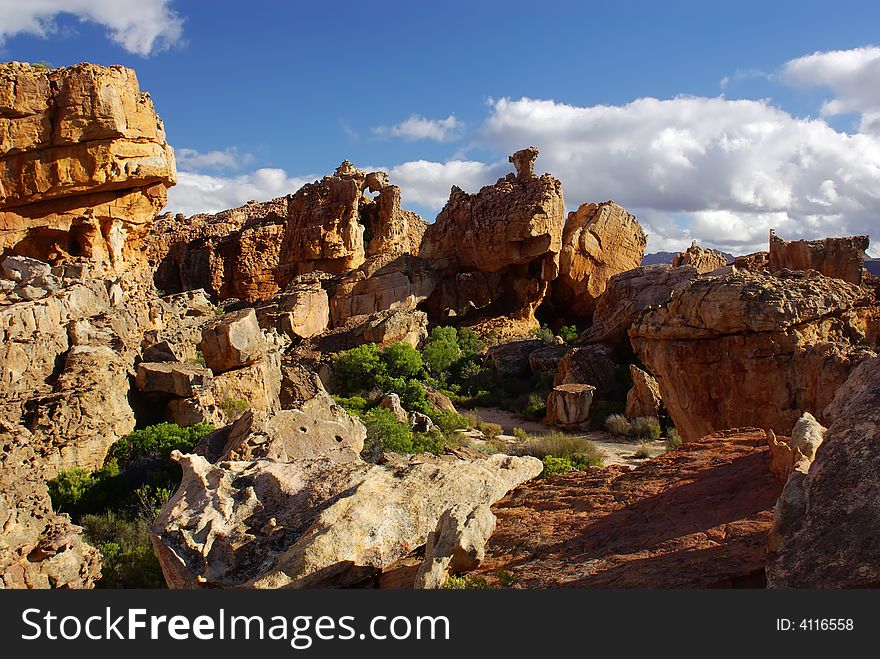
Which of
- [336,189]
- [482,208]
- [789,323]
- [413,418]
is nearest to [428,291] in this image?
[482,208]

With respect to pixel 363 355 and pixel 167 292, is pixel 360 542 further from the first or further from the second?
pixel 167 292

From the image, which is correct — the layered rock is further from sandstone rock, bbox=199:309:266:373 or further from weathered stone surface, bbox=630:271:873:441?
weathered stone surface, bbox=630:271:873:441

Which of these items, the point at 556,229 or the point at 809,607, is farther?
the point at 556,229

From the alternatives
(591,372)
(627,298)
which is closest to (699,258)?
(627,298)

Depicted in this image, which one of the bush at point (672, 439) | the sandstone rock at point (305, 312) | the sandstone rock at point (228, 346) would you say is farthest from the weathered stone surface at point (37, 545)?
the sandstone rock at point (305, 312)

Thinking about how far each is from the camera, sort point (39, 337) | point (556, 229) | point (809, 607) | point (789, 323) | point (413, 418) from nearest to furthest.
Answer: point (809, 607), point (789, 323), point (39, 337), point (413, 418), point (556, 229)

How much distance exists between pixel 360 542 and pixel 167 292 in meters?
31.1

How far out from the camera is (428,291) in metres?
25.1

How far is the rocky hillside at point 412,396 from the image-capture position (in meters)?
3.58

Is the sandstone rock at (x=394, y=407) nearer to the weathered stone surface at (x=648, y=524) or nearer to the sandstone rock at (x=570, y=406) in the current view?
the sandstone rock at (x=570, y=406)

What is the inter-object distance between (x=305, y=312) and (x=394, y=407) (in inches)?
339

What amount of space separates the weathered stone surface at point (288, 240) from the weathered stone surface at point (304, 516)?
2305cm

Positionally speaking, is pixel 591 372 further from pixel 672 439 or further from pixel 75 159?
pixel 75 159

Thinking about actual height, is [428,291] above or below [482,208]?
below
